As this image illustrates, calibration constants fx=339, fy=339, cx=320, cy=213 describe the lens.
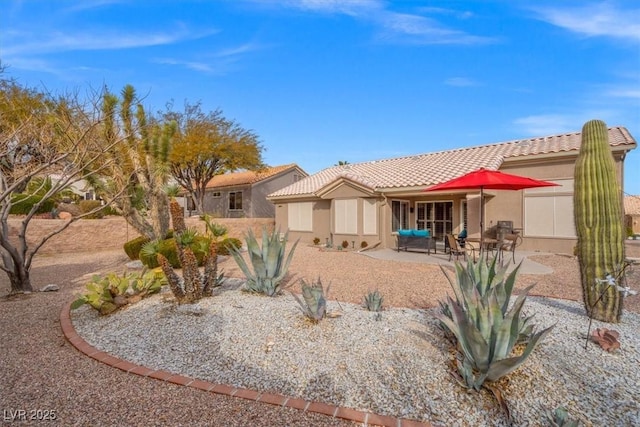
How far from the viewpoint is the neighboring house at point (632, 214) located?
998 inches

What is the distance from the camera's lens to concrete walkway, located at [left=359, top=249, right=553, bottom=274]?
33.1 feet

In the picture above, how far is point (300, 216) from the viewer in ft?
65.4

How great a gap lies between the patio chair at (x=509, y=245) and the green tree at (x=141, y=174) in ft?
40.7

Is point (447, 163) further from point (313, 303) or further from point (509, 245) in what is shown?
point (313, 303)

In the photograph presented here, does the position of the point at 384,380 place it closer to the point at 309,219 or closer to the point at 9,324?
the point at 9,324

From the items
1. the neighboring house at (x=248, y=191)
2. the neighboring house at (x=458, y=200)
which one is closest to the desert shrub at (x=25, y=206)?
the neighboring house at (x=248, y=191)

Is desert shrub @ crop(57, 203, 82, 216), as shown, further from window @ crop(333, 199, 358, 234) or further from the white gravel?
the white gravel

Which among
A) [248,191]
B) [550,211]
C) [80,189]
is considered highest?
[248,191]

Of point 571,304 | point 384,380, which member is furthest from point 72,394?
point 571,304

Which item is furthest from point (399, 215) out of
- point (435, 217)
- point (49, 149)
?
point (49, 149)

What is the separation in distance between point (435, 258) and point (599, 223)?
7.99 m

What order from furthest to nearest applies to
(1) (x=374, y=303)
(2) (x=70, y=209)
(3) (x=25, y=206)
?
(2) (x=70, y=209), (3) (x=25, y=206), (1) (x=374, y=303)

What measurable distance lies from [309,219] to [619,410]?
16.8 metres

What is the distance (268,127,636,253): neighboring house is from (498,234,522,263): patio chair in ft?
4.57
